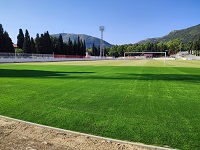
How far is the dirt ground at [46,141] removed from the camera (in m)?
3.75

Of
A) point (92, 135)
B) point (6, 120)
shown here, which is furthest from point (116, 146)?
point (6, 120)

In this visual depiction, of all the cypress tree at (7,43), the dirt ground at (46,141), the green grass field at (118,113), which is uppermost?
the cypress tree at (7,43)

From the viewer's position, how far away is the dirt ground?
3.75 m

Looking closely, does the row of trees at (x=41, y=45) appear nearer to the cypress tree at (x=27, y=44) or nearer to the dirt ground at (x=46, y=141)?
the cypress tree at (x=27, y=44)

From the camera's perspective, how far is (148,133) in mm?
4344

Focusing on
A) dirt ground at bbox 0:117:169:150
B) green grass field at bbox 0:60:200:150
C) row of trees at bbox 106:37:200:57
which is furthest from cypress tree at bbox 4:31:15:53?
row of trees at bbox 106:37:200:57

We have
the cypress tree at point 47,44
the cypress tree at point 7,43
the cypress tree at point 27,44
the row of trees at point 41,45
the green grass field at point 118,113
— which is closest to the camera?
the green grass field at point 118,113

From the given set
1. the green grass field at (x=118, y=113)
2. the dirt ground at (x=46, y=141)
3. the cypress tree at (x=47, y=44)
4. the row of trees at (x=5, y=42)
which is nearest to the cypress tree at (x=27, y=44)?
the row of trees at (x=5, y=42)

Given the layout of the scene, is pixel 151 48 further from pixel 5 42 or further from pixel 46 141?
pixel 46 141

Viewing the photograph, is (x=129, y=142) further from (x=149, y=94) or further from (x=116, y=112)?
(x=149, y=94)

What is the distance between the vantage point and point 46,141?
4.01m

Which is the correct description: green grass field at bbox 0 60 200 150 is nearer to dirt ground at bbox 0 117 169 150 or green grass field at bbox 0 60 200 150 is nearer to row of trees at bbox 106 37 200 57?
dirt ground at bbox 0 117 169 150

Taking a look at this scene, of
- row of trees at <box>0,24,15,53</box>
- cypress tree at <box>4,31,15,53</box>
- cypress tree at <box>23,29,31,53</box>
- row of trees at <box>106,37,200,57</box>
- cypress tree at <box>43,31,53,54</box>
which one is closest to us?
row of trees at <box>0,24,15,53</box>

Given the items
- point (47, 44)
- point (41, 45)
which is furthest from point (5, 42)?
point (47, 44)
